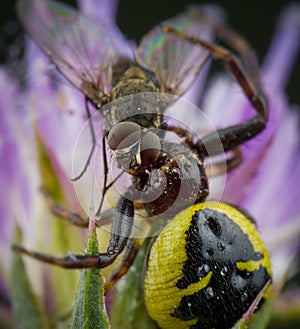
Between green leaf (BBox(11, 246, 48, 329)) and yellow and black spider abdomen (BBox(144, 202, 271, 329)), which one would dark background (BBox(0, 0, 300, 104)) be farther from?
yellow and black spider abdomen (BBox(144, 202, 271, 329))

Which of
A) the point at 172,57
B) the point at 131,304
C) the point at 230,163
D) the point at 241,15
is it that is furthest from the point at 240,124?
the point at 241,15

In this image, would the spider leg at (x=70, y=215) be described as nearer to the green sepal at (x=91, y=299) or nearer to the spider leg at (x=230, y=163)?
the green sepal at (x=91, y=299)

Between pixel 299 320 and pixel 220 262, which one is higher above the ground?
pixel 220 262

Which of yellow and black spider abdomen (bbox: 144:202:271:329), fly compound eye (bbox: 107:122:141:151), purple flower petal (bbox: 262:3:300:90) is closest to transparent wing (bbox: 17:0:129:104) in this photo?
fly compound eye (bbox: 107:122:141:151)

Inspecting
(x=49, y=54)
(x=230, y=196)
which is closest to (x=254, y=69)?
(x=230, y=196)

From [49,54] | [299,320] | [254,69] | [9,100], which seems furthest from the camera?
[9,100]

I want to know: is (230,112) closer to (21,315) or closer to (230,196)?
(230,196)
